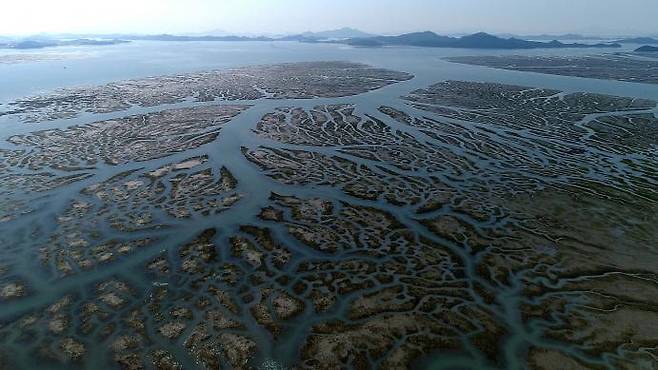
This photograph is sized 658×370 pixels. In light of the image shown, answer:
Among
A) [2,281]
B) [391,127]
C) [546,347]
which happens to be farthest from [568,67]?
[2,281]

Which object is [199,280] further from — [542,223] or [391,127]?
[391,127]

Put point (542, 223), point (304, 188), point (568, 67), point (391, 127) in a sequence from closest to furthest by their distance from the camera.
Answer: point (542, 223)
point (304, 188)
point (391, 127)
point (568, 67)

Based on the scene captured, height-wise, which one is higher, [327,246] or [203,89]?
[203,89]

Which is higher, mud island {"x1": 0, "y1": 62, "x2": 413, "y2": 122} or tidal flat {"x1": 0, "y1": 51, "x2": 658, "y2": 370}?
mud island {"x1": 0, "y1": 62, "x2": 413, "y2": 122}

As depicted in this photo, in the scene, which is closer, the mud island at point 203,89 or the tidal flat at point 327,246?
the tidal flat at point 327,246

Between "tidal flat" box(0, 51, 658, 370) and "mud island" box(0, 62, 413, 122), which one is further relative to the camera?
"mud island" box(0, 62, 413, 122)

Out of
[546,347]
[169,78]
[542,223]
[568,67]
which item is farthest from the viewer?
[568,67]

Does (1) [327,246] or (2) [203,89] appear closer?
(1) [327,246]

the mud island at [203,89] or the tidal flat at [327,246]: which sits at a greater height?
the mud island at [203,89]
